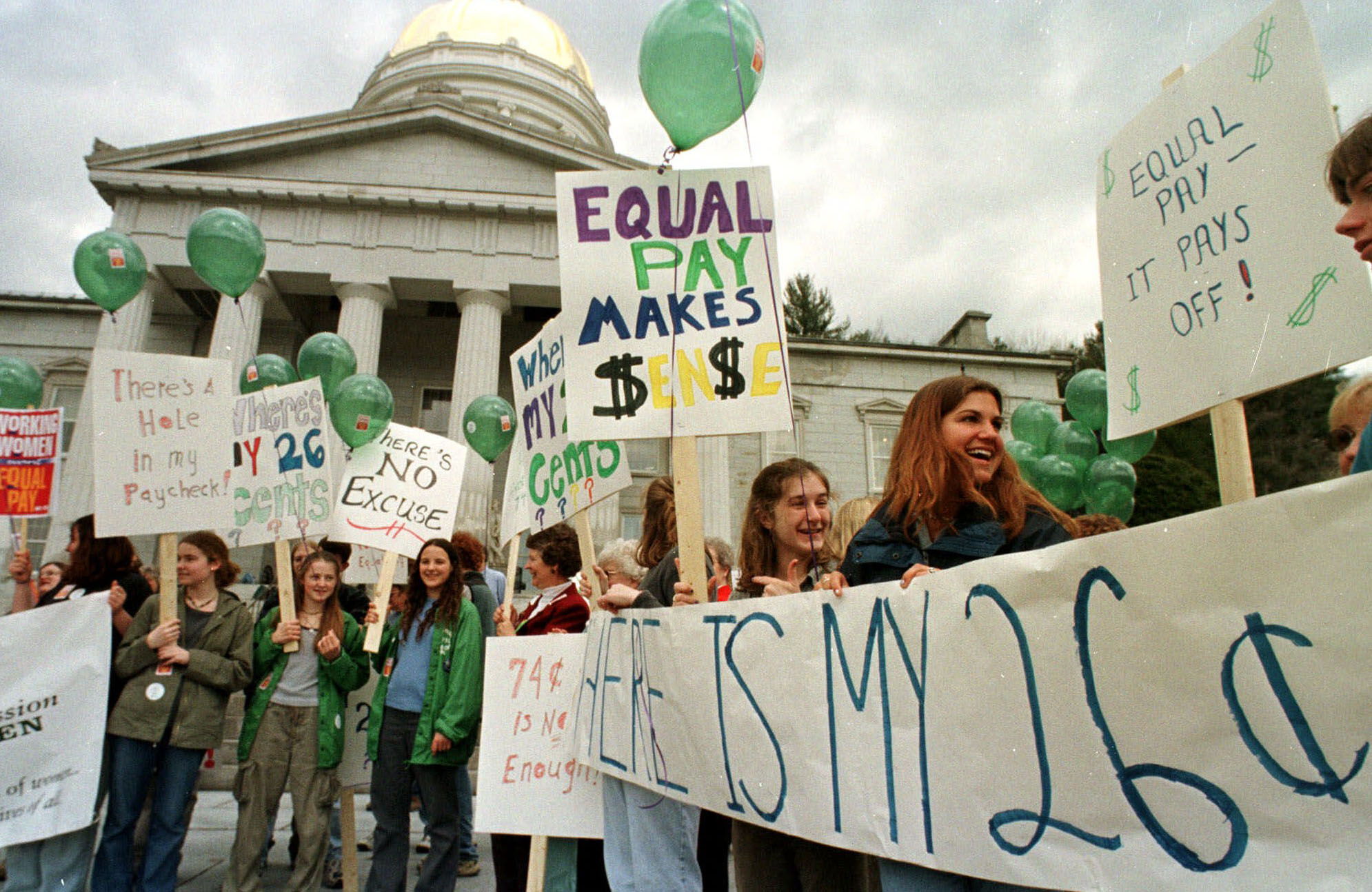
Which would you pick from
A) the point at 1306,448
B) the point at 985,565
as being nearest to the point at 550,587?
the point at 985,565

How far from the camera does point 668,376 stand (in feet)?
9.05

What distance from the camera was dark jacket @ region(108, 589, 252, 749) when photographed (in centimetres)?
376

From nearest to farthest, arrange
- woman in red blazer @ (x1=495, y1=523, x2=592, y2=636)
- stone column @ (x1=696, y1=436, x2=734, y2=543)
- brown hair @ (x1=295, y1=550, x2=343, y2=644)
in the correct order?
1. woman in red blazer @ (x1=495, y1=523, x2=592, y2=636)
2. brown hair @ (x1=295, y1=550, x2=343, y2=644)
3. stone column @ (x1=696, y1=436, x2=734, y2=543)

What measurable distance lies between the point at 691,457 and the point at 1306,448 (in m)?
27.6

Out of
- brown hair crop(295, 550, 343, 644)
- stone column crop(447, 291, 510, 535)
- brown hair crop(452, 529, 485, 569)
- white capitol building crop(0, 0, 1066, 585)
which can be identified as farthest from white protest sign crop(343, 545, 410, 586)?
white capitol building crop(0, 0, 1066, 585)

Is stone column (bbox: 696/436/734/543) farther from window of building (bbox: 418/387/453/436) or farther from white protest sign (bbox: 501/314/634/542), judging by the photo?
white protest sign (bbox: 501/314/634/542)

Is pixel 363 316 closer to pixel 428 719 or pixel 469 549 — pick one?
pixel 469 549

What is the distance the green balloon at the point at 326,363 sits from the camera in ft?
21.6

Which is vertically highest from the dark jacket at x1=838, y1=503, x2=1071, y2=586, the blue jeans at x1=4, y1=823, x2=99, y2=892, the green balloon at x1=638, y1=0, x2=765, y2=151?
the green balloon at x1=638, y1=0, x2=765, y2=151

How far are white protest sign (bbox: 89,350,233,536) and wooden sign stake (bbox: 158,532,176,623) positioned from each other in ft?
0.31

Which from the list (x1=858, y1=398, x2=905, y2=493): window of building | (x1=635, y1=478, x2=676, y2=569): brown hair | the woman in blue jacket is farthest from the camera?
(x1=858, y1=398, x2=905, y2=493): window of building

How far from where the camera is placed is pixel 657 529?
12.4 feet

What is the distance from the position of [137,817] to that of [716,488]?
53.4 ft

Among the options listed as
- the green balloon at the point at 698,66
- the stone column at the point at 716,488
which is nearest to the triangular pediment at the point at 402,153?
the stone column at the point at 716,488
